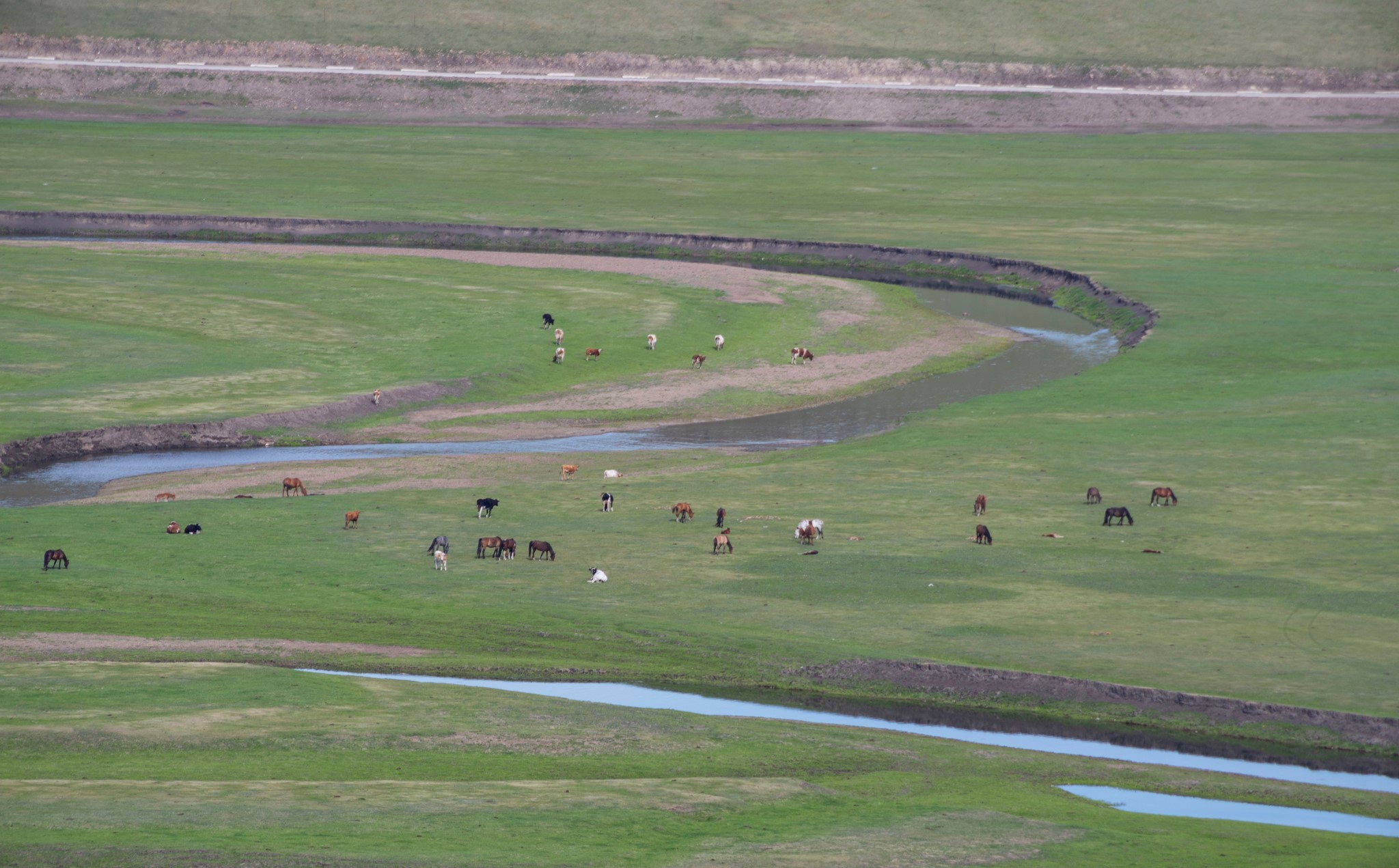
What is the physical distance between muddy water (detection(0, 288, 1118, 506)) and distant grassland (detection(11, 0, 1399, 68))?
9379 cm

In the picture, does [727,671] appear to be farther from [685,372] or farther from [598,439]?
[685,372]

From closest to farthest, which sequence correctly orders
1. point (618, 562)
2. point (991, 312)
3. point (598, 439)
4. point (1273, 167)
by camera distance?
point (618, 562) → point (598, 439) → point (991, 312) → point (1273, 167)

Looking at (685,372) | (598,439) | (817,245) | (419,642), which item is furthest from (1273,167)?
(419,642)

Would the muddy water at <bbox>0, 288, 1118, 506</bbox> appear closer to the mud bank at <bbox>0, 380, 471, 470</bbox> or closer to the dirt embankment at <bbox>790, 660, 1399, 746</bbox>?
the mud bank at <bbox>0, 380, 471, 470</bbox>

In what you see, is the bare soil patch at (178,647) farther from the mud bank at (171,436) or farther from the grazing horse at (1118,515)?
the mud bank at (171,436)

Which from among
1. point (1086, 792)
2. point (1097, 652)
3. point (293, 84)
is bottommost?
point (1086, 792)

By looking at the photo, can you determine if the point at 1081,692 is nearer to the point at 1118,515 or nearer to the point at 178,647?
the point at 1118,515

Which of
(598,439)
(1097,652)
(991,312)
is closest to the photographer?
(1097,652)

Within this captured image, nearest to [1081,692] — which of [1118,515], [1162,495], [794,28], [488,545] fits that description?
[1118,515]

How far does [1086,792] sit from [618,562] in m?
14.6

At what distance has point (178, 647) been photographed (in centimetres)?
3284

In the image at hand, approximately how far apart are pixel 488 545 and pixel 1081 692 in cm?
1478

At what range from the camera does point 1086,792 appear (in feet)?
88.3

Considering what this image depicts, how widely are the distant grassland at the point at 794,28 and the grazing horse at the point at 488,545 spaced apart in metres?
126
